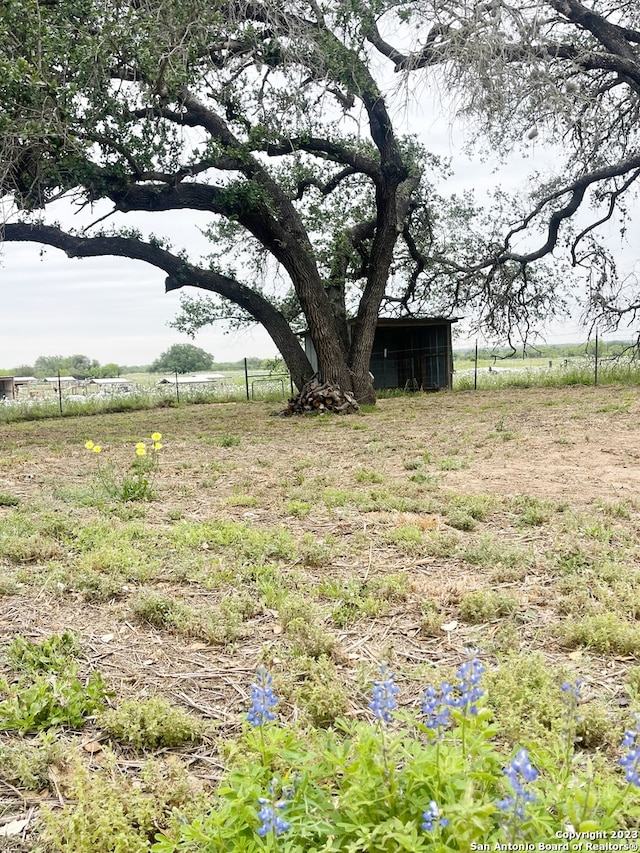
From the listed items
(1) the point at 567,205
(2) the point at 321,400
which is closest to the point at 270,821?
(2) the point at 321,400

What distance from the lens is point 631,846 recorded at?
1.28 m

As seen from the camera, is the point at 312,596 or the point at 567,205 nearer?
the point at 312,596

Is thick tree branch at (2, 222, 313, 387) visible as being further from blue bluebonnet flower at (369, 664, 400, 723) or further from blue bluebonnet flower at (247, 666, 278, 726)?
blue bluebonnet flower at (369, 664, 400, 723)

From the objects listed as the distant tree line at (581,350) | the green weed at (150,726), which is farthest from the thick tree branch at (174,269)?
the green weed at (150,726)

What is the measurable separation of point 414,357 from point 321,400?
8.81 meters

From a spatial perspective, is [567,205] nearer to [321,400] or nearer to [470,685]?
[321,400]

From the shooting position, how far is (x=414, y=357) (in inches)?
825

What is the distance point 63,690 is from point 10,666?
1.27 ft

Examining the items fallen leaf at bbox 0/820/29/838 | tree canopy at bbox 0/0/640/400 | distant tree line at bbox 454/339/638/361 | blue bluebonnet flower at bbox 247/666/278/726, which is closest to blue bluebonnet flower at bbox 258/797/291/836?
blue bluebonnet flower at bbox 247/666/278/726

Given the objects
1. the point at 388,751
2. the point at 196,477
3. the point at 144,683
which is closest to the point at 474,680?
the point at 388,751

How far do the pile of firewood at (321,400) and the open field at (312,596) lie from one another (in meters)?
6.14

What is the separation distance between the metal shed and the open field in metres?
13.9

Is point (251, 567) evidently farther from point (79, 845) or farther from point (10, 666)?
point (79, 845)

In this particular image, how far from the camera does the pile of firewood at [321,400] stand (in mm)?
12727
